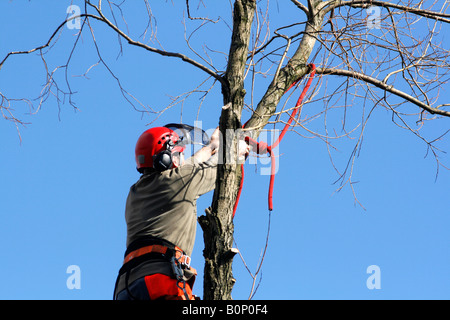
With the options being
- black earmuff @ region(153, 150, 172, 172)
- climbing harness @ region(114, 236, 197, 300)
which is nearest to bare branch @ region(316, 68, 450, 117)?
black earmuff @ region(153, 150, 172, 172)

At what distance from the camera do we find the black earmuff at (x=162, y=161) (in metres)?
4.32

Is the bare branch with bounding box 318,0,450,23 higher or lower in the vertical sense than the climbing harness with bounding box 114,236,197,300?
higher

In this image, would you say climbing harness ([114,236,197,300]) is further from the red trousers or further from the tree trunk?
the tree trunk

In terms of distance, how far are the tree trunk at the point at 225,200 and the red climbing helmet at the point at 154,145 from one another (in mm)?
583

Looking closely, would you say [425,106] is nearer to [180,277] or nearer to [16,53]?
[180,277]

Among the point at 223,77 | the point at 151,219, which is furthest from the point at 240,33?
the point at 151,219

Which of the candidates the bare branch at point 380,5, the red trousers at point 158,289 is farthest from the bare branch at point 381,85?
the red trousers at point 158,289

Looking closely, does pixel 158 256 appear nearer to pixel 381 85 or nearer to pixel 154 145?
pixel 154 145

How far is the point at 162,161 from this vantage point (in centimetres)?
432

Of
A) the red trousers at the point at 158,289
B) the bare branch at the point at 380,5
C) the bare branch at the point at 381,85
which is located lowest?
the red trousers at the point at 158,289

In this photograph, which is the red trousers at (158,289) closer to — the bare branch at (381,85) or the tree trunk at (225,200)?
the tree trunk at (225,200)

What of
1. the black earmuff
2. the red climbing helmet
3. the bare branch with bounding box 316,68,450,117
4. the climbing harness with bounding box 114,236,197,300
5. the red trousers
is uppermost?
the bare branch with bounding box 316,68,450,117

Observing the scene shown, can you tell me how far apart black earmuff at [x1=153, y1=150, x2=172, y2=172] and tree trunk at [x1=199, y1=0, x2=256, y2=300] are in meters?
0.51

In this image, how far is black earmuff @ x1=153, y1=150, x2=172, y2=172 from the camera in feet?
14.2
